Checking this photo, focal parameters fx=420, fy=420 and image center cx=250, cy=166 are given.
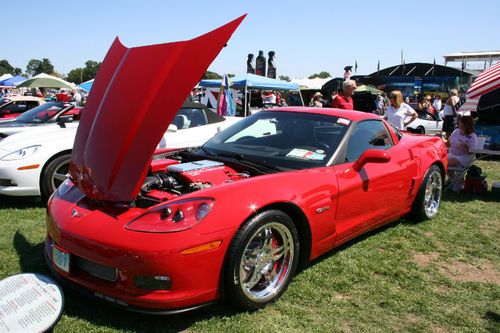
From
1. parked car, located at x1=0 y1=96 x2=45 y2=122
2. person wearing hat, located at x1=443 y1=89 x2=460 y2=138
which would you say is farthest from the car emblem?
parked car, located at x1=0 y1=96 x2=45 y2=122

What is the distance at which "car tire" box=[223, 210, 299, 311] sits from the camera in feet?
7.94

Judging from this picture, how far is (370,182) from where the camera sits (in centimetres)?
347

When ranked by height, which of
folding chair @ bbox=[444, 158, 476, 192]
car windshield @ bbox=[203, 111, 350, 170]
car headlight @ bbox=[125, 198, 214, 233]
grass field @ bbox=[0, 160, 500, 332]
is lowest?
grass field @ bbox=[0, 160, 500, 332]

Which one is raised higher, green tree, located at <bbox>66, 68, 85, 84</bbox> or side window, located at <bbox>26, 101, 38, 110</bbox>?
green tree, located at <bbox>66, 68, 85, 84</bbox>

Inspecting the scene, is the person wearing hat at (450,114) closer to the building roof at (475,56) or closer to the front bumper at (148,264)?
the front bumper at (148,264)

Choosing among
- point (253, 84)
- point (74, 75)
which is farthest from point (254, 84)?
point (74, 75)

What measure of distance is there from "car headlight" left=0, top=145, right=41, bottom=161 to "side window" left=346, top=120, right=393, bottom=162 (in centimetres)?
345

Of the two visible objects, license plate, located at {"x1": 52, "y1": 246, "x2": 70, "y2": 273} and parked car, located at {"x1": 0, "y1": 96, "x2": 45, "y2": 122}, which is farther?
parked car, located at {"x1": 0, "y1": 96, "x2": 45, "y2": 122}

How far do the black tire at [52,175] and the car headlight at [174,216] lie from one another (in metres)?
2.78

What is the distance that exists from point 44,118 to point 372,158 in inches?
234

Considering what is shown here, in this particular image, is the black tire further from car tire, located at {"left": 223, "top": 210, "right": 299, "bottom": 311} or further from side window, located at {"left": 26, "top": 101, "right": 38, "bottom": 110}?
side window, located at {"left": 26, "top": 101, "right": 38, "bottom": 110}

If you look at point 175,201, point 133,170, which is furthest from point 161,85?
point 175,201

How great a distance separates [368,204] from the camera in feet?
11.4

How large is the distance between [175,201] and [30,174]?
2.87m
